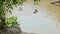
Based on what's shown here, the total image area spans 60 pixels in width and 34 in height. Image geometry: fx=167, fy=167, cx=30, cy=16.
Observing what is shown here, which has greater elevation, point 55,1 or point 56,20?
point 55,1

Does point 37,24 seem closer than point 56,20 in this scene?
Yes

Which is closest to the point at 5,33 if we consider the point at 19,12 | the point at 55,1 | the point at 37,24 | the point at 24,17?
the point at 37,24

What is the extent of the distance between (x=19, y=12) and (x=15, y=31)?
194 centimetres

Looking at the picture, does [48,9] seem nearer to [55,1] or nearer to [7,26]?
[55,1]

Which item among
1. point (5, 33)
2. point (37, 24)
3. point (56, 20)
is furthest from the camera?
point (56, 20)

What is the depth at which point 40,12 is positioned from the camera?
4.97 meters

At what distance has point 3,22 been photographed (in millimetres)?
3086

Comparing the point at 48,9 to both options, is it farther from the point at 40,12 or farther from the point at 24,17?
the point at 24,17

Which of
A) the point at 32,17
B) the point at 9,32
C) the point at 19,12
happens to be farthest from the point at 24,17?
the point at 9,32

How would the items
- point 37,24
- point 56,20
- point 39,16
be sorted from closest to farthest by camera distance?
point 37,24 → point 56,20 → point 39,16

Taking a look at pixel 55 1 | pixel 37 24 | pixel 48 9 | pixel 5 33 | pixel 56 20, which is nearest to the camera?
pixel 5 33

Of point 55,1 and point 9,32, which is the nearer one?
point 9,32

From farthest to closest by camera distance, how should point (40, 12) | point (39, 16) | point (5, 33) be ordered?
1. point (40, 12)
2. point (39, 16)
3. point (5, 33)

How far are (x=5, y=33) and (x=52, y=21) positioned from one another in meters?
1.60
